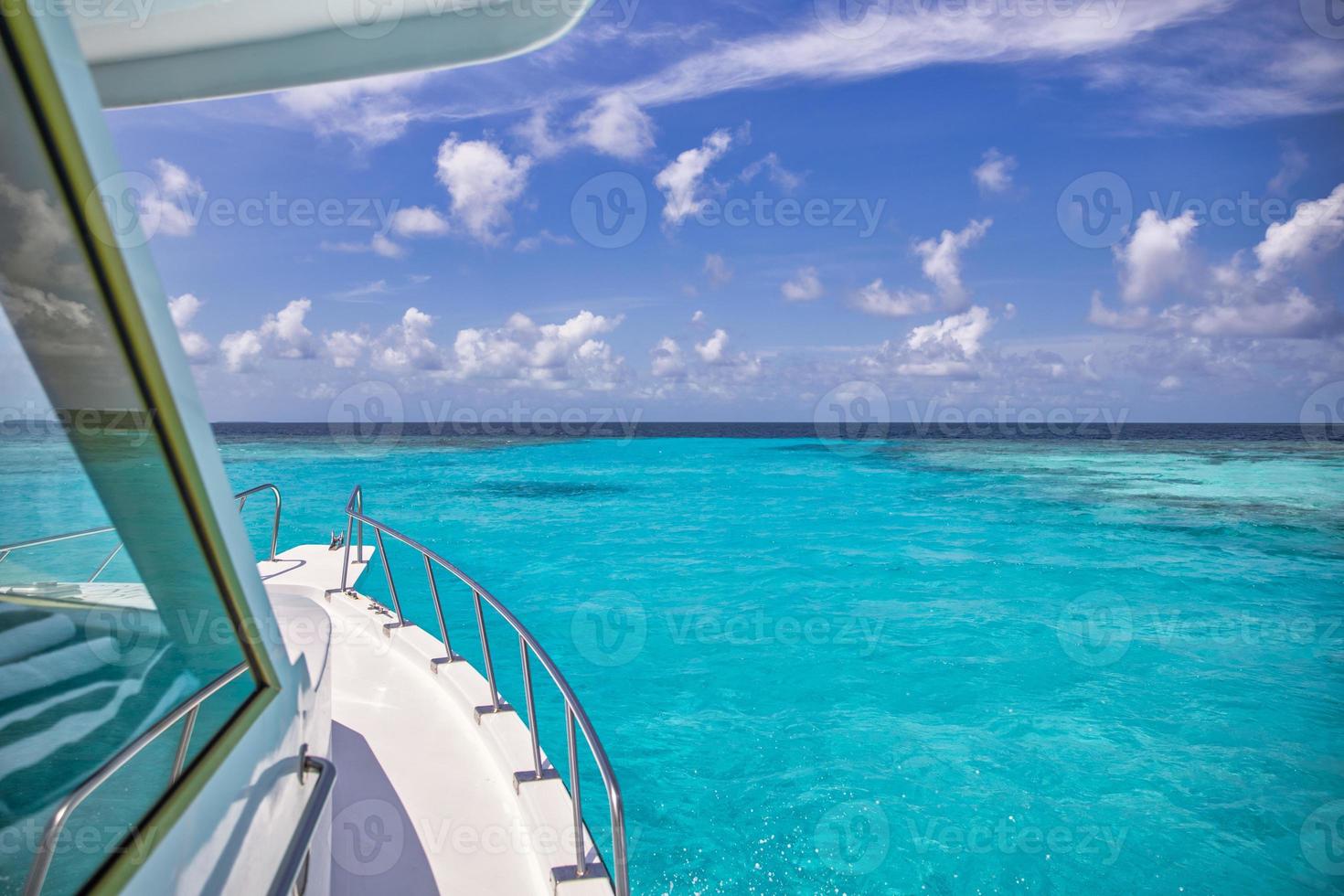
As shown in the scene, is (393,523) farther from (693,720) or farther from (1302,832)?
(1302,832)

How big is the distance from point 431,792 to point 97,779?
98.1 inches

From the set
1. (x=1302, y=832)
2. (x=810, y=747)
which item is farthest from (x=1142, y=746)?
(x=810, y=747)

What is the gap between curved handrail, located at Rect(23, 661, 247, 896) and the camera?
844mm

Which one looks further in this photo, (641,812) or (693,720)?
(693,720)

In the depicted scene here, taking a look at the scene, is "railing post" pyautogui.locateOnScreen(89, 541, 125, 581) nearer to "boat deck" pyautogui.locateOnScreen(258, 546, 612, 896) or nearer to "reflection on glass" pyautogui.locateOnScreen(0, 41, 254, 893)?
"reflection on glass" pyautogui.locateOnScreen(0, 41, 254, 893)

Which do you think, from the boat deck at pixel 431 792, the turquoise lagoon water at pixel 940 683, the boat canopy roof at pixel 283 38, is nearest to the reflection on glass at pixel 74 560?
the boat canopy roof at pixel 283 38

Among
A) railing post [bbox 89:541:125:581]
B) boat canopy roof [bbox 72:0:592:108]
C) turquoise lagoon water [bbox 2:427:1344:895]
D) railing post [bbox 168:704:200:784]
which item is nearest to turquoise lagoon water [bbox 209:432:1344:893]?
turquoise lagoon water [bbox 2:427:1344:895]

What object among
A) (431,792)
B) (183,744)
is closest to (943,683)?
(431,792)

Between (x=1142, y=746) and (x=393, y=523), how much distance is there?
716 inches

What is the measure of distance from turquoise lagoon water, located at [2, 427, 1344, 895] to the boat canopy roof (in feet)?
9.75

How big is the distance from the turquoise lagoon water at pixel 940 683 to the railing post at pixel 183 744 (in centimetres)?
247

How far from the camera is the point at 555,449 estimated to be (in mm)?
55562

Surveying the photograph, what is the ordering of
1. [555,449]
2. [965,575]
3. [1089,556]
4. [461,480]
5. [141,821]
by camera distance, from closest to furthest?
[141,821] < [965,575] < [1089,556] < [461,480] < [555,449]

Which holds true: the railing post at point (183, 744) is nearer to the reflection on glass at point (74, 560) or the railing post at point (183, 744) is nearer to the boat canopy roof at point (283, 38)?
the reflection on glass at point (74, 560)
